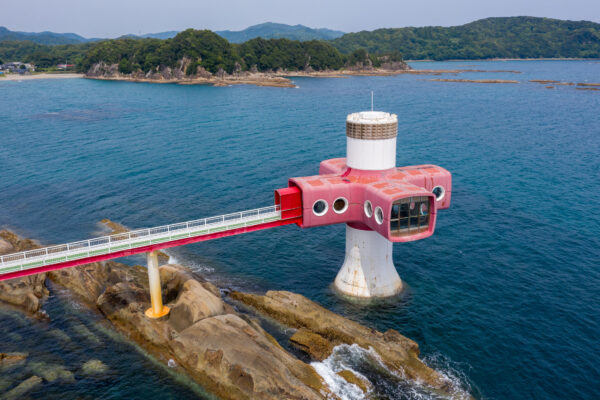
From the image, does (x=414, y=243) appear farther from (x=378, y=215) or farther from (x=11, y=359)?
(x=11, y=359)

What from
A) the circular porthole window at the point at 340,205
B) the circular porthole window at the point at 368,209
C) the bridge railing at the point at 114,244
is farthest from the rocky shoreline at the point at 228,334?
the circular porthole window at the point at 368,209

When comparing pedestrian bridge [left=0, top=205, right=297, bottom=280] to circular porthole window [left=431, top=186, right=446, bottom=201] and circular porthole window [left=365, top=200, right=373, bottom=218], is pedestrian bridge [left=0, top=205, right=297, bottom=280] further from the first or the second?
circular porthole window [left=431, top=186, right=446, bottom=201]

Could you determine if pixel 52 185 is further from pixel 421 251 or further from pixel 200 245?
pixel 421 251

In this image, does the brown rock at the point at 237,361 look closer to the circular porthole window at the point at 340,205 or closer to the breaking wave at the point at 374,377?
the breaking wave at the point at 374,377

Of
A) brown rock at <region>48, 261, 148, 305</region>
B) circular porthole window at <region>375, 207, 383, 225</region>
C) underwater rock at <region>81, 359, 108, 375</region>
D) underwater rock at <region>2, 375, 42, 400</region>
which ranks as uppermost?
circular porthole window at <region>375, 207, 383, 225</region>

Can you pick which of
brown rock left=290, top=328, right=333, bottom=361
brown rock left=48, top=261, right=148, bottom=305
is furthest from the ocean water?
brown rock left=48, top=261, right=148, bottom=305

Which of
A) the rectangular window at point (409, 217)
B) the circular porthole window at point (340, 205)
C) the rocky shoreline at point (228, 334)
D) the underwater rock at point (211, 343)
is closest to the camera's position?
the underwater rock at point (211, 343)
